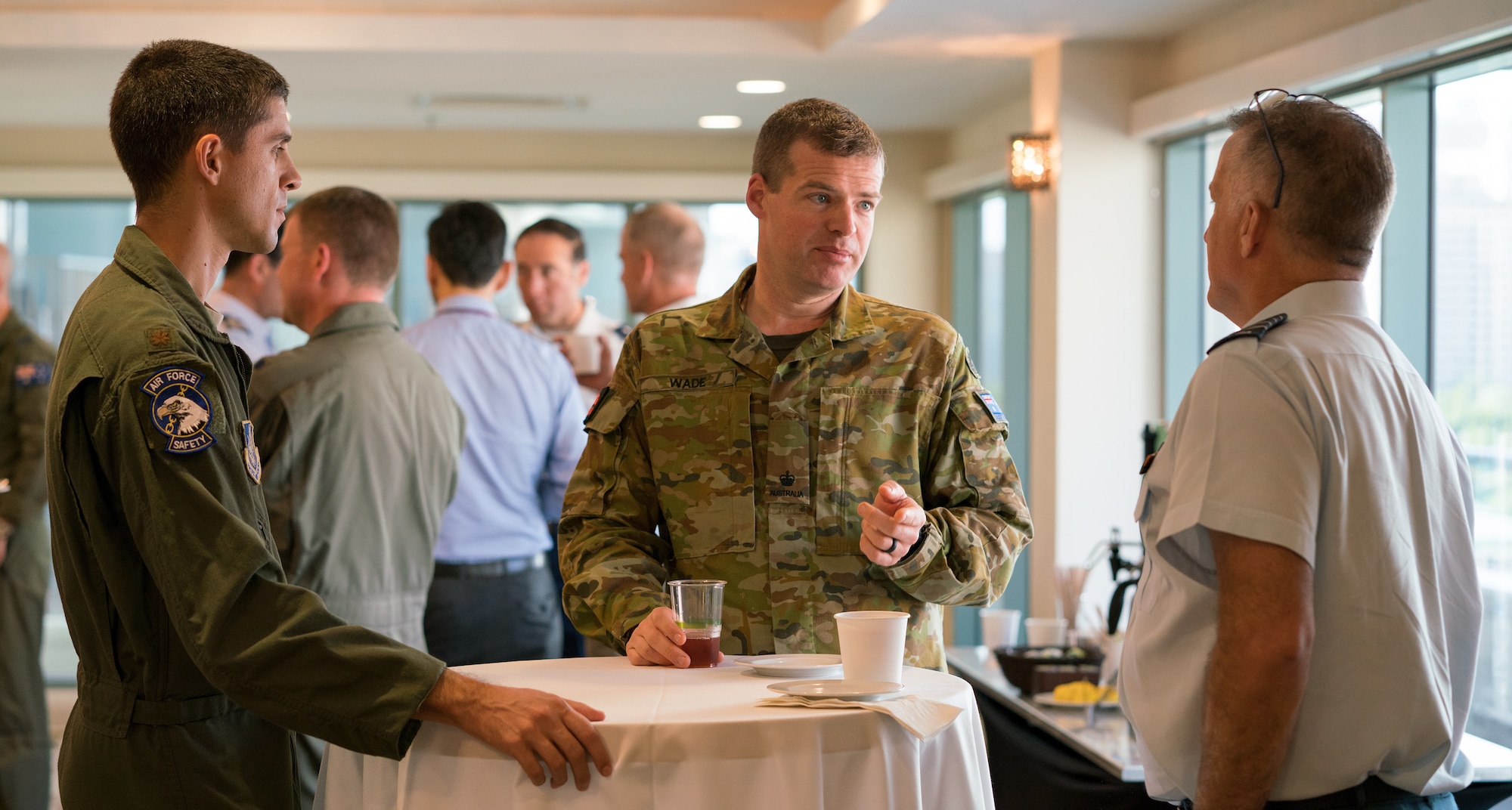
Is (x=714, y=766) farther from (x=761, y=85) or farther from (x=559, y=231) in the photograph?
(x=761, y=85)

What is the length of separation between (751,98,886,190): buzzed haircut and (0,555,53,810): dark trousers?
3.24m

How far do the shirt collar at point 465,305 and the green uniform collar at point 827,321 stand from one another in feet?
6.15

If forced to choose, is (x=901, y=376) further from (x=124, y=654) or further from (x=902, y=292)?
(x=902, y=292)

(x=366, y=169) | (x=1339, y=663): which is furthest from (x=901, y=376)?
(x=366, y=169)

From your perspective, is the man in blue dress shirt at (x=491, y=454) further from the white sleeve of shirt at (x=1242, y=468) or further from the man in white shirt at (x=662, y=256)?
the white sleeve of shirt at (x=1242, y=468)

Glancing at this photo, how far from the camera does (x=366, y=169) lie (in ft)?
25.0

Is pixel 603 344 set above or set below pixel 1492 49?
below

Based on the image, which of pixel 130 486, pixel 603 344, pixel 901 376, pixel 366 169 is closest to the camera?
pixel 130 486

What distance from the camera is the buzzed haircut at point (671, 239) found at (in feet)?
13.8

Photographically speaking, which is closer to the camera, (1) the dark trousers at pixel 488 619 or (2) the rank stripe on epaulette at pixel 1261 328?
(2) the rank stripe on epaulette at pixel 1261 328

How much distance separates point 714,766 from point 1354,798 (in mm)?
749

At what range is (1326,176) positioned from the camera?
156 centimetres

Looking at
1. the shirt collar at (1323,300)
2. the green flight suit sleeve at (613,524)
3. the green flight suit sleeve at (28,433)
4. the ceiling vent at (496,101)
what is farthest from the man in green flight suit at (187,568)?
the ceiling vent at (496,101)

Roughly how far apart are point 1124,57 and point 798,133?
3.44 meters
